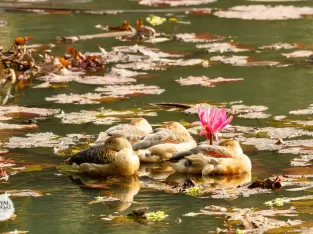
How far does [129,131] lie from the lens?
25.0ft

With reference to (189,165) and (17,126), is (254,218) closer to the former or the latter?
(189,165)

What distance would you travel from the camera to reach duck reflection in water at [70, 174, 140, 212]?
20.7ft

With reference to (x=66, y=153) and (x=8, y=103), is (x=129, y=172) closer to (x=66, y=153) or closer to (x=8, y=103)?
(x=66, y=153)

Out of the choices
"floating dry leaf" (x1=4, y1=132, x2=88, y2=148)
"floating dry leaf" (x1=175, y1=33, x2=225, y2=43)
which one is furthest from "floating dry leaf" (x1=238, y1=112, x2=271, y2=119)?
"floating dry leaf" (x1=175, y1=33, x2=225, y2=43)

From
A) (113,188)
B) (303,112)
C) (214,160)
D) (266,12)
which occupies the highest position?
(266,12)

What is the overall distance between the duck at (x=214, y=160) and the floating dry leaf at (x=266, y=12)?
6.90 m

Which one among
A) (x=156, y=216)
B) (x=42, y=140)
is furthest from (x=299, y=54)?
(x=156, y=216)

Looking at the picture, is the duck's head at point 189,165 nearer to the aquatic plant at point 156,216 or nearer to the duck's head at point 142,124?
the duck's head at point 142,124

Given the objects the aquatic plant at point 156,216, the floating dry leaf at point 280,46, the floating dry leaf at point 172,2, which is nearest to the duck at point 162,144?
the aquatic plant at point 156,216

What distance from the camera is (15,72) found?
10.7 metres

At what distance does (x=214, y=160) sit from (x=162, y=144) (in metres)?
0.48

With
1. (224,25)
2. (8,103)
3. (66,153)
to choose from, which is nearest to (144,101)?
(8,103)

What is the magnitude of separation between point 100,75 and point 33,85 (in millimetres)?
673

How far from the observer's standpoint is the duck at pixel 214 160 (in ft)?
22.9
